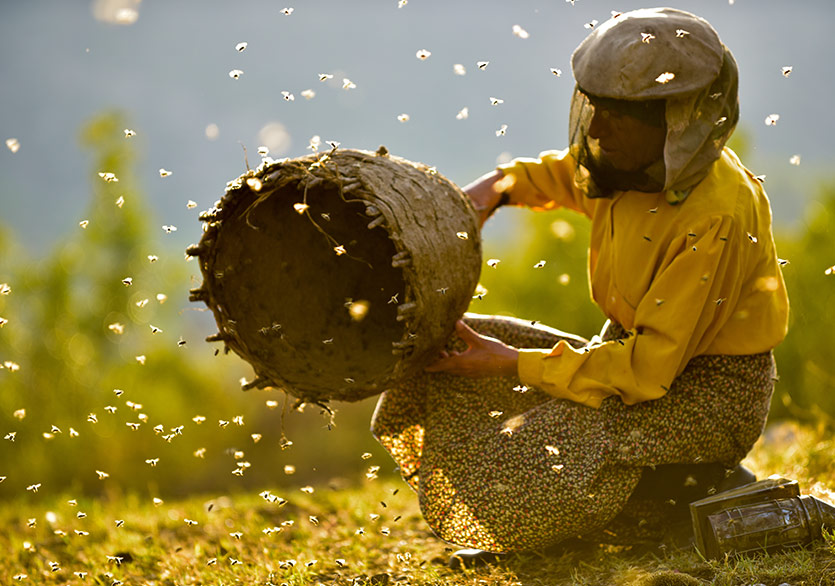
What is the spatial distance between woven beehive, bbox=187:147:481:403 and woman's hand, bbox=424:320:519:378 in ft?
0.33

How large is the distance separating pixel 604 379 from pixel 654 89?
A: 46.5 inches

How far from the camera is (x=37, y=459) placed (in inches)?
614

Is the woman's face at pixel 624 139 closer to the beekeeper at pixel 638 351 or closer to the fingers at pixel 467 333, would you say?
the beekeeper at pixel 638 351

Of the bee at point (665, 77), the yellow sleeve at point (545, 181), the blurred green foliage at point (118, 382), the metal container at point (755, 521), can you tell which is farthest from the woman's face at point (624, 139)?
the blurred green foliage at point (118, 382)

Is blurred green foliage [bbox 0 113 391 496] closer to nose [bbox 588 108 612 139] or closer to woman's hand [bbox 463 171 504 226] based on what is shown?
woman's hand [bbox 463 171 504 226]

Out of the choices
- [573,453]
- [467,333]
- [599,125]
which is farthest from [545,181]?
[573,453]

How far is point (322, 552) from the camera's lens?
4273 millimetres

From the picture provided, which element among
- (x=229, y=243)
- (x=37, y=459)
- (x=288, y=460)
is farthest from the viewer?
(x=288, y=460)

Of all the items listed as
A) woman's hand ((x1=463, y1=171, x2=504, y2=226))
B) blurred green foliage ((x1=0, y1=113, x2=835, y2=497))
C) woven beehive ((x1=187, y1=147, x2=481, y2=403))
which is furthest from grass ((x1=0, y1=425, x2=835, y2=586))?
blurred green foliage ((x1=0, y1=113, x2=835, y2=497))

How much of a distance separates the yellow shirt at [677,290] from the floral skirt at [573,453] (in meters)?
0.12

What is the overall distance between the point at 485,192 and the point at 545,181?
314mm

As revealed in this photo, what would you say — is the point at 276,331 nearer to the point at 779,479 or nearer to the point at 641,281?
the point at 641,281

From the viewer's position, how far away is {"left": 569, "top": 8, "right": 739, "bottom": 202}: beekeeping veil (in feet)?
10.4

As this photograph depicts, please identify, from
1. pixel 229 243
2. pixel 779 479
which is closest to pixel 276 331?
pixel 229 243
